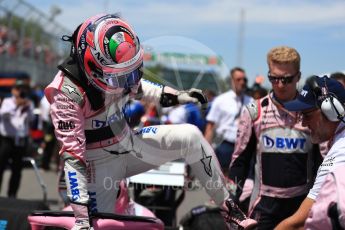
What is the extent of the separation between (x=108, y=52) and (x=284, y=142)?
1379 mm

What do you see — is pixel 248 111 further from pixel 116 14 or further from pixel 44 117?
pixel 44 117

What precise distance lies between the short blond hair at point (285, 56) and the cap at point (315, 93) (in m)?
0.54

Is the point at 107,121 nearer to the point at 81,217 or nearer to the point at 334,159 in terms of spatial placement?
the point at 81,217

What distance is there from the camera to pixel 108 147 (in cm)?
369

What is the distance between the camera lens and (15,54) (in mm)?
18484

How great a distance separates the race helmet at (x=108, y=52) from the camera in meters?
3.32

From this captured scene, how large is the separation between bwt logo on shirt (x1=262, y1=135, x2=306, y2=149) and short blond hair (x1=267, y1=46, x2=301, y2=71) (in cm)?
50

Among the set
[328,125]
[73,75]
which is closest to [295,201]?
[328,125]

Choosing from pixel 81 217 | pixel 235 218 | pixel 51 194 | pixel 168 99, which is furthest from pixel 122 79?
pixel 51 194

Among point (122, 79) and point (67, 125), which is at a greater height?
point (122, 79)

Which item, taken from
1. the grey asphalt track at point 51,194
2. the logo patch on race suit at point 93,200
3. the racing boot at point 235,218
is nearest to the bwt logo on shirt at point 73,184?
the logo patch on race suit at point 93,200

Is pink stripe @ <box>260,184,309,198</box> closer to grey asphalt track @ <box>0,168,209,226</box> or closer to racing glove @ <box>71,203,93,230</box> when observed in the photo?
racing glove @ <box>71,203,93,230</box>

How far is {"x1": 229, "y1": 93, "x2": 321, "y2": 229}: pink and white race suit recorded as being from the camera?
394cm

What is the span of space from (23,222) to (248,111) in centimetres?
176
